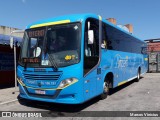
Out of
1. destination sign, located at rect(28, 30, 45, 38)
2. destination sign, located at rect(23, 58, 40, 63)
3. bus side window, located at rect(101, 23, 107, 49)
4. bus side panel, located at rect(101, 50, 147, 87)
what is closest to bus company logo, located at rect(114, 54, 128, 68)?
bus side panel, located at rect(101, 50, 147, 87)

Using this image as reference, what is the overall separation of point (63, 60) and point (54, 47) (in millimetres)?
576

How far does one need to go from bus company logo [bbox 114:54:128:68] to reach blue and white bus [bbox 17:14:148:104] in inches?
78.6

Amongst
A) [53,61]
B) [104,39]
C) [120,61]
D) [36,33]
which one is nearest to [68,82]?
[53,61]

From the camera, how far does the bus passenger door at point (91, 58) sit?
291 inches

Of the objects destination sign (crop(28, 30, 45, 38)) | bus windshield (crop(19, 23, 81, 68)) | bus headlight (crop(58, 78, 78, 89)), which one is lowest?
bus headlight (crop(58, 78, 78, 89))

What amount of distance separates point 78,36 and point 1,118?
11.3 ft

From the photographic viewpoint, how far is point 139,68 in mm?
17125

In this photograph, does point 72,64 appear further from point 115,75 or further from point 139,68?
point 139,68

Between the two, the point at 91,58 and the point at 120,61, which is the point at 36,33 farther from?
the point at 120,61

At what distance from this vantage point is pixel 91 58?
305 inches

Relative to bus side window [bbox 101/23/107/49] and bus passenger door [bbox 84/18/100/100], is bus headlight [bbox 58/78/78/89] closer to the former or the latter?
bus passenger door [bbox 84/18/100/100]

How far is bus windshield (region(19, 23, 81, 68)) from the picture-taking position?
279 inches

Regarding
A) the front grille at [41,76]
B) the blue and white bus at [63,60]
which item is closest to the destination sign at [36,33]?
the blue and white bus at [63,60]

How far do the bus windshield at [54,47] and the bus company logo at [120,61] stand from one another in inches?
153
